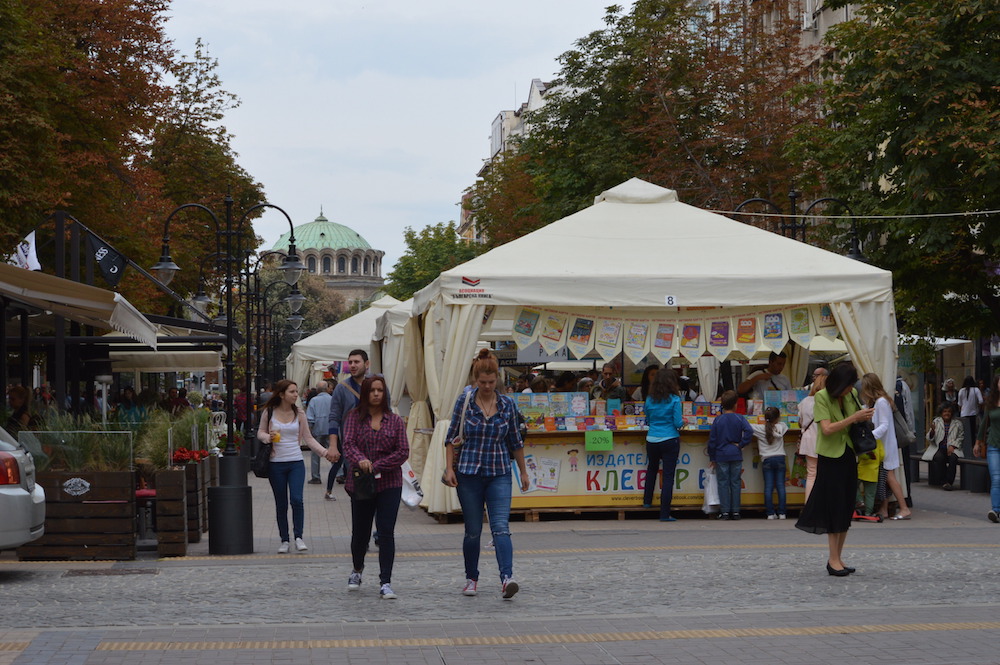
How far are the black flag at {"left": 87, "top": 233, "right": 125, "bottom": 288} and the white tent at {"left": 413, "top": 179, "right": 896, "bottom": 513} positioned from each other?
6262 mm

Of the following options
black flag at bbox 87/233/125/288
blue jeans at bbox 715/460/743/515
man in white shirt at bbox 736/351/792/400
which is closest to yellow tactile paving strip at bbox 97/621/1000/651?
blue jeans at bbox 715/460/743/515

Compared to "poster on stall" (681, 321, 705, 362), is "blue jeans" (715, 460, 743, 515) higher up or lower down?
lower down

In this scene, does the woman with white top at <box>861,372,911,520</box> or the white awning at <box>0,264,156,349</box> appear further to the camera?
the woman with white top at <box>861,372,911,520</box>

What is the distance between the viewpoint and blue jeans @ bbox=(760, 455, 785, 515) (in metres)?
17.1

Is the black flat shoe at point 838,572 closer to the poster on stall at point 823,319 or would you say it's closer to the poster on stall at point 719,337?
the poster on stall at point 719,337

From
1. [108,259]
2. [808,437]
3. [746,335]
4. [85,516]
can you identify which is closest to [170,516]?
[85,516]

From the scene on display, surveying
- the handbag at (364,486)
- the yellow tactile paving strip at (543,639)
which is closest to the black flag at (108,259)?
the handbag at (364,486)

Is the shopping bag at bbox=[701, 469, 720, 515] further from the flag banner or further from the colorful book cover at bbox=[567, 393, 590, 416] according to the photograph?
the flag banner

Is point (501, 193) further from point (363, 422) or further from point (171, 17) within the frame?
point (363, 422)

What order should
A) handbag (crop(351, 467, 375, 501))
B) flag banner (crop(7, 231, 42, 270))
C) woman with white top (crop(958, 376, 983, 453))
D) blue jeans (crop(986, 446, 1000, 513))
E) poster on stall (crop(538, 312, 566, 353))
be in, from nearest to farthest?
handbag (crop(351, 467, 375, 501)) < blue jeans (crop(986, 446, 1000, 513)) < poster on stall (crop(538, 312, 566, 353)) < flag banner (crop(7, 231, 42, 270)) < woman with white top (crop(958, 376, 983, 453))

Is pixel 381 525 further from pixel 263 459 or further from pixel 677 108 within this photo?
pixel 677 108

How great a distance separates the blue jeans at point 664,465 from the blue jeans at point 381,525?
6.29m

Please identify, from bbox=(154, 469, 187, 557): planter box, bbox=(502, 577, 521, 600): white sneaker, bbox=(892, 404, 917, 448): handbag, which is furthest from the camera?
bbox=(892, 404, 917, 448): handbag

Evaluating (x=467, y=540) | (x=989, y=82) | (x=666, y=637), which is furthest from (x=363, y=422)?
(x=989, y=82)
